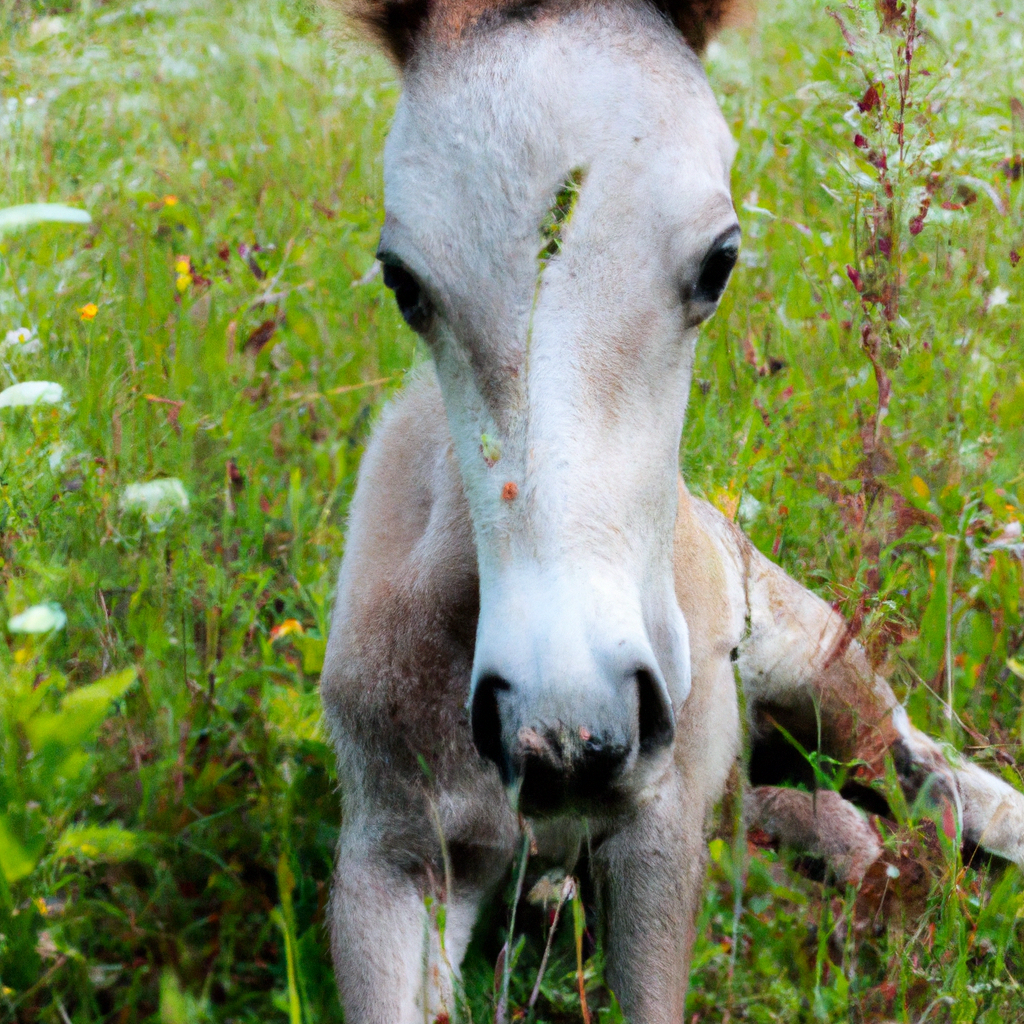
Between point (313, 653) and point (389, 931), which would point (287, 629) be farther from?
point (389, 931)

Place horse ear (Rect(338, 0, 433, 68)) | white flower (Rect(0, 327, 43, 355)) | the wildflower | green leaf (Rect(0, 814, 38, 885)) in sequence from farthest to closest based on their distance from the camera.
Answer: the wildflower
white flower (Rect(0, 327, 43, 355))
horse ear (Rect(338, 0, 433, 68))
green leaf (Rect(0, 814, 38, 885))

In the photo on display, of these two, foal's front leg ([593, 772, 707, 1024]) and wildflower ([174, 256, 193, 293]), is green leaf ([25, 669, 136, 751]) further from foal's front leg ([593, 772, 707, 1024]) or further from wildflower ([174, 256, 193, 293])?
wildflower ([174, 256, 193, 293])

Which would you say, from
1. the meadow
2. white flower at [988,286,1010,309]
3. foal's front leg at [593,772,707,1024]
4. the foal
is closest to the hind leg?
the meadow

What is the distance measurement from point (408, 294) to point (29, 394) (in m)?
0.96

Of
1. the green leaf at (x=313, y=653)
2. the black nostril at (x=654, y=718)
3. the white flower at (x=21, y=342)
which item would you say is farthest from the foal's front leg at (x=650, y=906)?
the white flower at (x=21, y=342)

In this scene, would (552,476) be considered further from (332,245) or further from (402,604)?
(332,245)

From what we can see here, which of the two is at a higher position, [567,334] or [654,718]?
[567,334]

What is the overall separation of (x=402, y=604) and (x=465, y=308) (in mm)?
699

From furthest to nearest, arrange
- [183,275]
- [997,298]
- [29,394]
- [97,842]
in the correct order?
[183,275], [997,298], [29,394], [97,842]

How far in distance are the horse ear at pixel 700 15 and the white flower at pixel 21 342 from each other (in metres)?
1.78

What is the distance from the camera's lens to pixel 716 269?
6.70ft

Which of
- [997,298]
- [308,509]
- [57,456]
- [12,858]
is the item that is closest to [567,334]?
[12,858]

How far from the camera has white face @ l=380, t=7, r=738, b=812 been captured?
1.65m

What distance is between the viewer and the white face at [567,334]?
5.42 feet
